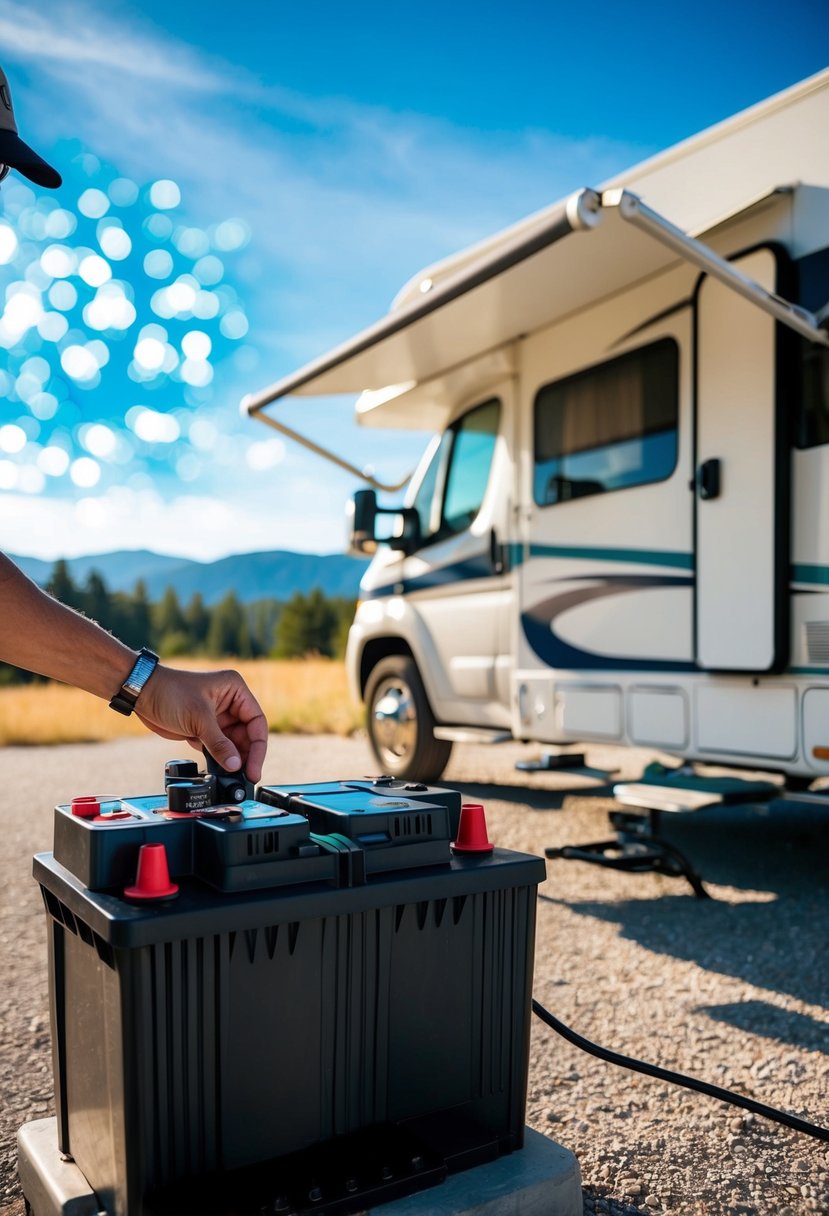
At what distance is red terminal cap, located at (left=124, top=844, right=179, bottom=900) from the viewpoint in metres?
→ 1.42

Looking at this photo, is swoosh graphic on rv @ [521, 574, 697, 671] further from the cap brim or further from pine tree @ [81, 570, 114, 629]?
pine tree @ [81, 570, 114, 629]

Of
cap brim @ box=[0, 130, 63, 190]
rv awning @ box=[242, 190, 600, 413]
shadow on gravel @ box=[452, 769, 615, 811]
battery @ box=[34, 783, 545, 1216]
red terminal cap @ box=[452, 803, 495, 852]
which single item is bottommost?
shadow on gravel @ box=[452, 769, 615, 811]

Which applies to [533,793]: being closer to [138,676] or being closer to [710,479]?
[710,479]

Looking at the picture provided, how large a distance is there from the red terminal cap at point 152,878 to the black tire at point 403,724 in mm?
4617

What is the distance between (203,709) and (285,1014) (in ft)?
1.78

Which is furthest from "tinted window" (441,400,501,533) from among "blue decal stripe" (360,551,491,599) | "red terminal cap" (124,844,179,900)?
"red terminal cap" (124,844,179,900)

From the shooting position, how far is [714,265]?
342cm

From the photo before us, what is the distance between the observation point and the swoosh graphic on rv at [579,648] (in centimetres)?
422

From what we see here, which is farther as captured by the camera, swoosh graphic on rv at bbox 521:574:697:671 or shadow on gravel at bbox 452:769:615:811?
shadow on gravel at bbox 452:769:615:811

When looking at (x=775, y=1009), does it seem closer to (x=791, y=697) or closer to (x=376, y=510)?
(x=791, y=697)

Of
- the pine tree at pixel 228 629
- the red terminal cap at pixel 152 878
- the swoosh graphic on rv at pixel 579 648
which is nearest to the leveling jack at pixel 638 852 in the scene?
the swoosh graphic on rv at pixel 579 648

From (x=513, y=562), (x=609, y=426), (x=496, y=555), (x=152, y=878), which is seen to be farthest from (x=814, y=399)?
(x=152, y=878)

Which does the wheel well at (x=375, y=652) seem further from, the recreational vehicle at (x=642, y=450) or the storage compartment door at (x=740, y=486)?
the storage compartment door at (x=740, y=486)

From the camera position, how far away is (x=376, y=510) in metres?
6.12
